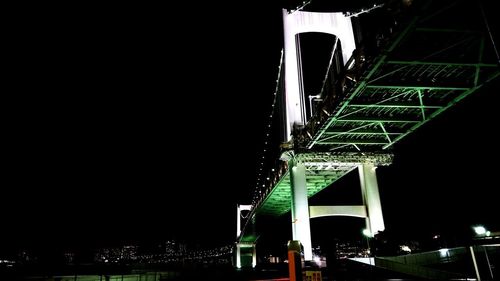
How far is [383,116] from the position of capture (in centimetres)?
1497

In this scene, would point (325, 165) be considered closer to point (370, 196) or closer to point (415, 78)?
point (370, 196)

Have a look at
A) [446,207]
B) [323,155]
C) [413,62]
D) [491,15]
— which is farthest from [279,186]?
[491,15]

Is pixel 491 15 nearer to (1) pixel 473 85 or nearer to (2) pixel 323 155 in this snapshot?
(1) pixel 473 85

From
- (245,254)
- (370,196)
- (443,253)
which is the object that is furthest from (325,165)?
(245,254)

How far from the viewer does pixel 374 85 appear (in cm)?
1133

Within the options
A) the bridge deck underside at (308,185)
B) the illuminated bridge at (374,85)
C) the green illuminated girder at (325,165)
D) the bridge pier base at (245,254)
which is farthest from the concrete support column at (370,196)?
the bridge pier base at (245,254)

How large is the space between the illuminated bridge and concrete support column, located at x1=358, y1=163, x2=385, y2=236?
53mm

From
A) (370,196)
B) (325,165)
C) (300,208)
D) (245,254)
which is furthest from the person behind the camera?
(245,254)

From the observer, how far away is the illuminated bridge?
8.64 metres

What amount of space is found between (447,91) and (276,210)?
88.9 feet

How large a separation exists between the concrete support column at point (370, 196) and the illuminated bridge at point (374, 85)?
0.05m

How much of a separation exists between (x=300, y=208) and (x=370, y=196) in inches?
157

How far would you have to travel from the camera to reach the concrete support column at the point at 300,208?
1711 centimetres

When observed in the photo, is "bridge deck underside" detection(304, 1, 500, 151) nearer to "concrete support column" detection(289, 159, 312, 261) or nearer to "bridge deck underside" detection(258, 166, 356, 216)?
"concrete support column" detection(289, 159, 312, 261)
